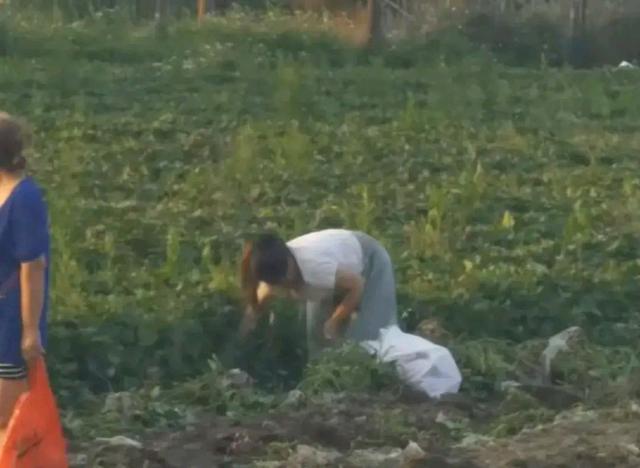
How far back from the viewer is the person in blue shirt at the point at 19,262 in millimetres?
5934

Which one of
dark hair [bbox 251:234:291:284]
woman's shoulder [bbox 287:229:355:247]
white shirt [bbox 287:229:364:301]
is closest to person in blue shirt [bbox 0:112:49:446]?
dark hair [bbox 251:234:291:284]

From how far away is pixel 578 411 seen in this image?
7461mm

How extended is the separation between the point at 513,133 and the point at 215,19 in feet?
25.5

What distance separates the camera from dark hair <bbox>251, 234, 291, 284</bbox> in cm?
786

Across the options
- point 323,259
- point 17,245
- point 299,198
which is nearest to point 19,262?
point 17,245

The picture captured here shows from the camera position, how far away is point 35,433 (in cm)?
594

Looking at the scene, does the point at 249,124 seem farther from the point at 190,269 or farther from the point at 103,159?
the point at 190,269

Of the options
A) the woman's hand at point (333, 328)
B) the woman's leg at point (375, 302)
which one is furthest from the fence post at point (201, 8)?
the woman's hand at point (333, 328)

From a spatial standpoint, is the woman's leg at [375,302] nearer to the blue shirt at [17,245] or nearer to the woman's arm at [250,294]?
the woman's arm at [250,294]

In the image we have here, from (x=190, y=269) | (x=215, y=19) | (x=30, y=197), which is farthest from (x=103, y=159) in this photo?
(x=215, y=19)

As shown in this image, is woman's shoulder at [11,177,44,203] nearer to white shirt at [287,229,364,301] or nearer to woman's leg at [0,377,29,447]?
woman's leg at [0,377,29,447]

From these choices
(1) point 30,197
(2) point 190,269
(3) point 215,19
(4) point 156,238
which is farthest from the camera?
(3) point 215,19

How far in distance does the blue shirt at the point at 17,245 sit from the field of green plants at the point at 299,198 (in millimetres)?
1097

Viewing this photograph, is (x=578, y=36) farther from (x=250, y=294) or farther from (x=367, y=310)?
(x=250, y=294)
